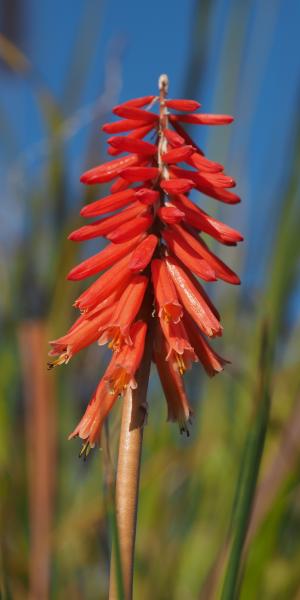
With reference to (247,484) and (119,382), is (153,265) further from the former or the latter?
(247,484)

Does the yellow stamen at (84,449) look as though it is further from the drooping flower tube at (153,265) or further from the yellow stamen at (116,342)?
the yellow stamen at (116,342)

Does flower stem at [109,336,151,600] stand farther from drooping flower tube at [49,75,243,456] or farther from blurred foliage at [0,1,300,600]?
blurred foliage at [0,1,300,600]

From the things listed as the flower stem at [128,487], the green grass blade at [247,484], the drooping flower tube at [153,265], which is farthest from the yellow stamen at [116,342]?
the green grass blade at [247,484]

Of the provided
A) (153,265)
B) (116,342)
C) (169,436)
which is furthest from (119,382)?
(169,436)

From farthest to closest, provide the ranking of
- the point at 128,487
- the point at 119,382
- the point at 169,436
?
the point at 169,436 < the point at 119,382 < the point at 128,487

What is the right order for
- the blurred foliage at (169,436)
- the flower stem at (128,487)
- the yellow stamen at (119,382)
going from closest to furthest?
the flower stem at (128,487) → the yellow stamen at (119,382) → the blurred foliage at (169,436)

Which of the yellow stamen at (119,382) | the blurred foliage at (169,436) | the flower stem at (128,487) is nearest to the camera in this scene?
the flower stem at (128,487)
